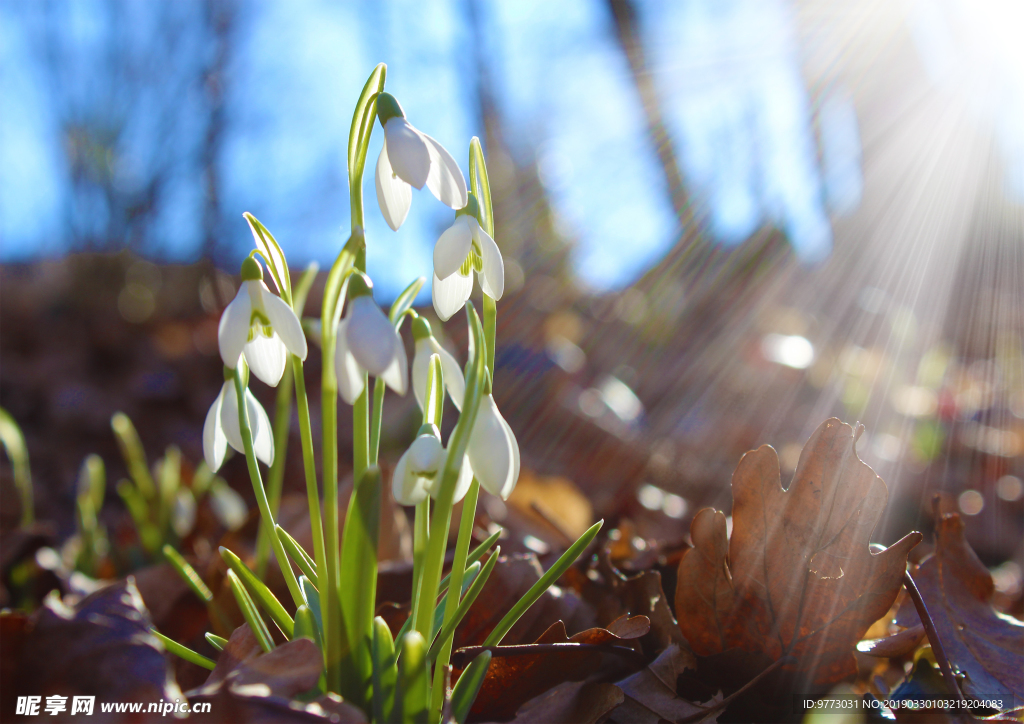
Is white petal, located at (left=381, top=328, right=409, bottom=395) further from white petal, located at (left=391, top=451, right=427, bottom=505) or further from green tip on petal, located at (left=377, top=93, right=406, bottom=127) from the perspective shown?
green tip on petal, located at (left=377, top=93, right=406, bottom=127)

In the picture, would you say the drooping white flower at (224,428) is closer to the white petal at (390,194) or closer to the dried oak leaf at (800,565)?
the white petal at (390,194)

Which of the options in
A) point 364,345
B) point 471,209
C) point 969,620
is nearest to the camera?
point 364,345

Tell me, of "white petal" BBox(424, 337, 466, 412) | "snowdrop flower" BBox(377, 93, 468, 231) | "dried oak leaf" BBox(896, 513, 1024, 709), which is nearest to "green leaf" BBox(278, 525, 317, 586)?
"white petal" BBox(424, 337, 466, 412)

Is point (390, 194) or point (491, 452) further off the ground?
point (390, 194)

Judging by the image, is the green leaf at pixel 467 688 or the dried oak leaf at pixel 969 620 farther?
the dried oak leaf at pixel 969 620

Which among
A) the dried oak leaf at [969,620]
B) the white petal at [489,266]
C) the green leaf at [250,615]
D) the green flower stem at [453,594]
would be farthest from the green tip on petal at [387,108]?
the dried oak leaf at [969,620]

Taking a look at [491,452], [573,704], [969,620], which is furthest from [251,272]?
[969,620]

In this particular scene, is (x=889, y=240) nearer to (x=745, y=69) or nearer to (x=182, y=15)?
(x=745, y=69)

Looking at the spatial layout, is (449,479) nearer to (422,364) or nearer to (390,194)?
(422,364)
